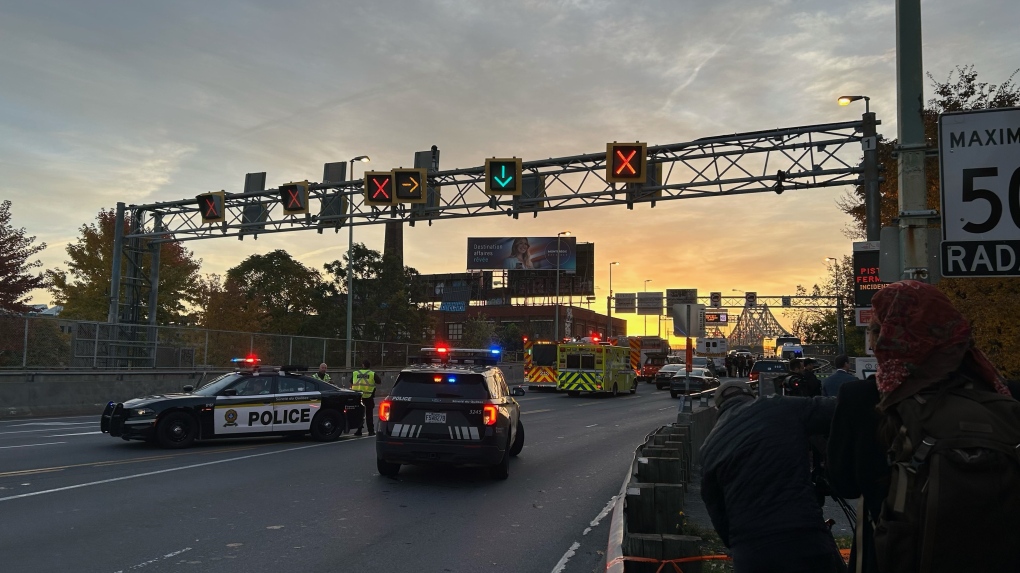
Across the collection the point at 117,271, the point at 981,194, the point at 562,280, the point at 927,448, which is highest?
the point at 562,280

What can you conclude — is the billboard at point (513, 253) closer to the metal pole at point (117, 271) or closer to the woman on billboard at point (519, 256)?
the woman on billboard at point (519, 256)

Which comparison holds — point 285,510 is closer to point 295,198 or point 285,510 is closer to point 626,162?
point 626,162

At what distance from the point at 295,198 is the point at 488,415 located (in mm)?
18209

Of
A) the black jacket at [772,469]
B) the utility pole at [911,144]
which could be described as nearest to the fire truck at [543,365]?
the utility pole at [911,144]

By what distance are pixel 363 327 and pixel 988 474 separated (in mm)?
59452

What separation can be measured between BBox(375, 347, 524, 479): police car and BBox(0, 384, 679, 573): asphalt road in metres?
0.40

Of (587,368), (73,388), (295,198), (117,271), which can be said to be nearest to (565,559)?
(73,388)

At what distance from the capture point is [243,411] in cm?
1500

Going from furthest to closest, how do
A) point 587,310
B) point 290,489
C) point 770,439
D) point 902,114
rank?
point 587,310 → point 290,489 → point 902,114 → point 770,439

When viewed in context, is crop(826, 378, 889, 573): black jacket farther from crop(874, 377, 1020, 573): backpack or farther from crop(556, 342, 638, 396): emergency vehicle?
crop(556, 342, 638, 396): emergency vehicle

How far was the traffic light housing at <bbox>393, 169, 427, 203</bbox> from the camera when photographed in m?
24.4

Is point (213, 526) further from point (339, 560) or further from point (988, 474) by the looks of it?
point (988, 474)

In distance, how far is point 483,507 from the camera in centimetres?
967

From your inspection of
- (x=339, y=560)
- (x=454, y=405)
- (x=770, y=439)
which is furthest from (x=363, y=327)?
(x=770, y=439)
